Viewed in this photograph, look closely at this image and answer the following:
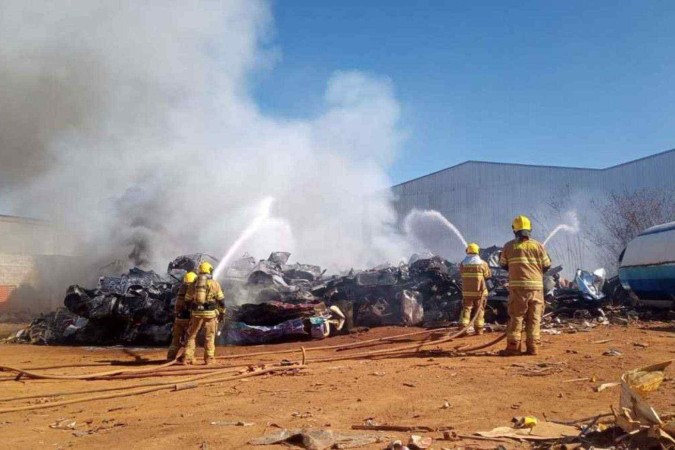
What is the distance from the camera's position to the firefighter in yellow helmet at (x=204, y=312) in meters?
7.55

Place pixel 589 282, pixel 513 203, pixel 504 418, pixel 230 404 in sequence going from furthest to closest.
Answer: pixel 513 203 < pixel 589 282 < pixel 230 404 < pixel 504 418

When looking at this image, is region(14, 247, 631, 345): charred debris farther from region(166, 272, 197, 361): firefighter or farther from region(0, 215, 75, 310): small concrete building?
region(0, 215, 75, 310): small concrete building

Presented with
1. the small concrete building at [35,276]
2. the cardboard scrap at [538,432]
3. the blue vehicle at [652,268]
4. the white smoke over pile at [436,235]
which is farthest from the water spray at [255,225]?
the cardboard scrap at [538,432]

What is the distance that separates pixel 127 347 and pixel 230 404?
673 cm

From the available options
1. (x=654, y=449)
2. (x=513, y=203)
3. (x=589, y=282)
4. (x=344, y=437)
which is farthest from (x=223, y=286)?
(x=513, y=203)

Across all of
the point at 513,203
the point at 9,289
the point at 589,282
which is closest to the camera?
the point at 589,282

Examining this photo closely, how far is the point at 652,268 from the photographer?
10.5m

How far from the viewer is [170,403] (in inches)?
196

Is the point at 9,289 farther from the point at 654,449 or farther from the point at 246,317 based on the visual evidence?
the point at 654,449

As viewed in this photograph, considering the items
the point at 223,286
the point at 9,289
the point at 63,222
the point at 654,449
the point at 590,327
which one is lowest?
the point at 654,449

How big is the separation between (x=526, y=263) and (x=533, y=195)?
57.6 ft

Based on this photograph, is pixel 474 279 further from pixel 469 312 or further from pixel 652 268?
pixel 652 268

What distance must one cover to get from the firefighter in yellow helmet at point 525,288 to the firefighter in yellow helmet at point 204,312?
12.5 ft

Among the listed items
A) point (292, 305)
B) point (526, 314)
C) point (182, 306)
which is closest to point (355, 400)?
point (526, 314)
